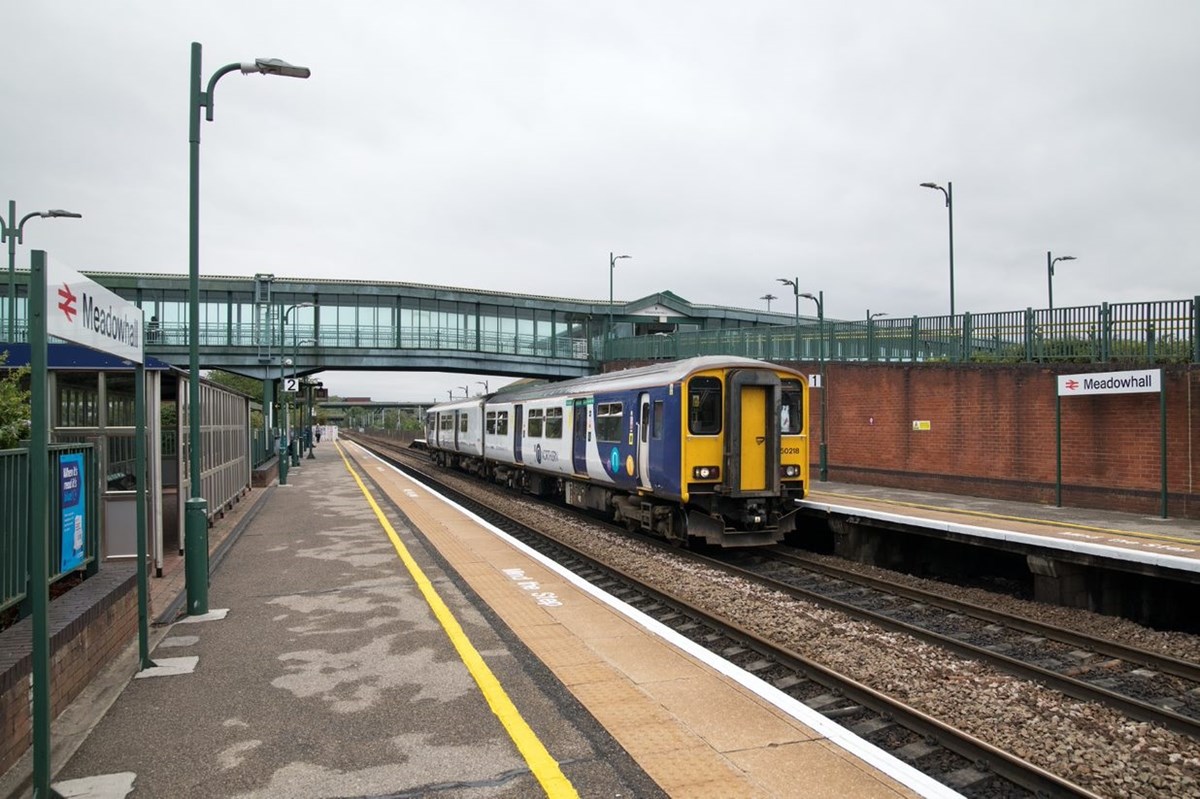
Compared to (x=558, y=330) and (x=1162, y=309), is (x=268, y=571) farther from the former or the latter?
(x=558, y=330)

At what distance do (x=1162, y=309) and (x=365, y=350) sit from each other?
32.4m

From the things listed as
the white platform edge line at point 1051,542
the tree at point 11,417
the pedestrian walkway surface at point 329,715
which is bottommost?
the pedestrian walkway surface at point 329,715

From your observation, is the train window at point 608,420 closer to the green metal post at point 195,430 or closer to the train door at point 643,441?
the train door at point 643,441

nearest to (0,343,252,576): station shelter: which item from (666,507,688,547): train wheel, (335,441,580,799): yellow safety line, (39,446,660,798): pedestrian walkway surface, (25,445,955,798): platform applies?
(39,446,660,798): pedestrian walkway surface

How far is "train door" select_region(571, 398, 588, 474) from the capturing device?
53.7ft

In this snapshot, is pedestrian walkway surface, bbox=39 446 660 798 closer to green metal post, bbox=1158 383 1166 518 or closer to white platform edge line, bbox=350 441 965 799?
white platform edge line, bbox=350 441 965 799

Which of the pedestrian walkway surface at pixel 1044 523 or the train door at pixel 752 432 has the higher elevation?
the train door at pixel 752 432

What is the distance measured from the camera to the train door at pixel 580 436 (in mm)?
16359

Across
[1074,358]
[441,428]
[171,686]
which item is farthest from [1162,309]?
[441,428]

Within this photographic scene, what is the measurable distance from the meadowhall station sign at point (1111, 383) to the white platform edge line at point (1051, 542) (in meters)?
3.13

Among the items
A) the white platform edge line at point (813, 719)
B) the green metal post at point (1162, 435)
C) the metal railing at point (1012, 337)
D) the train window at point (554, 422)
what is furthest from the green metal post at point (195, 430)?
the metal railing at point (1012, 337)

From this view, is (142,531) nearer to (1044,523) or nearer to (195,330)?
(195,330)

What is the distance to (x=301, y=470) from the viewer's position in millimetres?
34750

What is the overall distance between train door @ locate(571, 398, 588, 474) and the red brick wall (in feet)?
28.8
